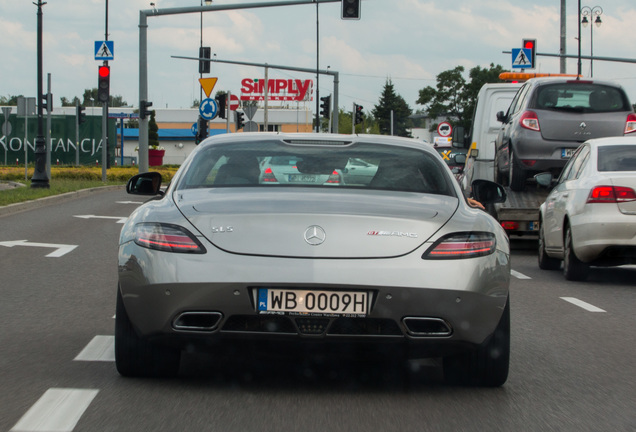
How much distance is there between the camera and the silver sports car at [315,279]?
482 centimetres

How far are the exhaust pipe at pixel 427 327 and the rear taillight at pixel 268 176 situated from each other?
1213 millimetres

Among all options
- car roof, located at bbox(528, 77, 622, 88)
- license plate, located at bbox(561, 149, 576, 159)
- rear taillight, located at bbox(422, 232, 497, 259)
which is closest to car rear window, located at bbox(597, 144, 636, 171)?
license plate, located at bbox(561, 149, 576, 159)

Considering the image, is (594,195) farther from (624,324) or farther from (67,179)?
(67,179)

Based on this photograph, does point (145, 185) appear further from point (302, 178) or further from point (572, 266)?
point (572, 266)

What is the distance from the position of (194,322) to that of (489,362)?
1456 mm

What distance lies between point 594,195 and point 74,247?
686 centimetres

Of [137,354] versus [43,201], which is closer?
[137,354]

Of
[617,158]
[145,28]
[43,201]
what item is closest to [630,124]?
[617,158]

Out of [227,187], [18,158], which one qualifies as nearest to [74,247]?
[227,187]

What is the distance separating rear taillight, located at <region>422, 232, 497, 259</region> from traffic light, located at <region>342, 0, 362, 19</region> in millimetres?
22506

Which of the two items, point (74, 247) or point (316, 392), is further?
point (74, 247)

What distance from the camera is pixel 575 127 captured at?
14.8 m

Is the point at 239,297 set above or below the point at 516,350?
above

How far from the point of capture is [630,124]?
14867mm
